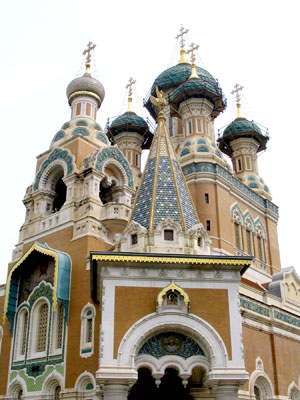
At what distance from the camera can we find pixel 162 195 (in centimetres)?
1457

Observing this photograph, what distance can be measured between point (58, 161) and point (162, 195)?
26.9ft

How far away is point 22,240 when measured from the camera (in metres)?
21.3

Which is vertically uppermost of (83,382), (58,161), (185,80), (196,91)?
(185,80)

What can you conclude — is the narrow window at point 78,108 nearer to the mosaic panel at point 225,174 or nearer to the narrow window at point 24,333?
the mosaic panel at point 225,174

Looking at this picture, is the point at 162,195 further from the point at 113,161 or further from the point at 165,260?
the point at 113,161

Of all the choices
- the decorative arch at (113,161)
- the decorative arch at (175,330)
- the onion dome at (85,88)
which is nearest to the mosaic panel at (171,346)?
the decorative arch at (175,330)

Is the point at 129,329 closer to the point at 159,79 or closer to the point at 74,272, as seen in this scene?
the point at 74,272

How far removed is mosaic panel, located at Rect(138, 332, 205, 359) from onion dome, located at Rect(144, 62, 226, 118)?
54.6 ft

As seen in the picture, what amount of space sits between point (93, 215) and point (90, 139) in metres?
4.29

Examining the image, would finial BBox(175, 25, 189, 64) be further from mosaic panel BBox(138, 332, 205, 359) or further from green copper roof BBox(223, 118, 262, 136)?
mosaic panel BBox(138, 332, 205, 359)

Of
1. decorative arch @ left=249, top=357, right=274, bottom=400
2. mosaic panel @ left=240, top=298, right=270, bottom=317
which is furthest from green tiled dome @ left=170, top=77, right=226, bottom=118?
decorative arch @ left=249, top=357, right=274, bottom=400

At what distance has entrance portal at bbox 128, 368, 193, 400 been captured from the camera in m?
13.9

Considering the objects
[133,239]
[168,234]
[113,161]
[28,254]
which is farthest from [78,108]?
[168,234]

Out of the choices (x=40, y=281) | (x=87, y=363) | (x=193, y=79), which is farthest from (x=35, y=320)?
(x=193, y=79)
